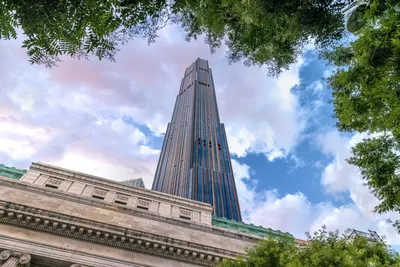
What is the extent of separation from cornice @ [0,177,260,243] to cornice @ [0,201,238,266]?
4.54 m

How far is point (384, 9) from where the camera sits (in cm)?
779

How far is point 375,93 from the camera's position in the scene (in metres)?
9.45

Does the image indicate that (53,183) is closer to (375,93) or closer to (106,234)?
(106,234)

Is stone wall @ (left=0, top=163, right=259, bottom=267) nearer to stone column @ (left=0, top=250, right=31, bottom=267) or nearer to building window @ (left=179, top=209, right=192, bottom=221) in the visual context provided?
stone column @ (left=0, top=250, right=31, bottom=267)

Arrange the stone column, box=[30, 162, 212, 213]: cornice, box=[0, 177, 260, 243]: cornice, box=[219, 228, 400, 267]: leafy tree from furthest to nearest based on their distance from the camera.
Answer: box=[30, 162, 212, 213]: cornice < box=[0, 177, 260, 243]: cornice < the stone column < box=[219, 228, 400, 267]: leafy tree

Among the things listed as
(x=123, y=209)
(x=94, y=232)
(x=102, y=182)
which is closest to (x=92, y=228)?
(x=94, y=232)

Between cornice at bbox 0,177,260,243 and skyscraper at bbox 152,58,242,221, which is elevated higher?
skyscraper at bbox 152,58,242,221

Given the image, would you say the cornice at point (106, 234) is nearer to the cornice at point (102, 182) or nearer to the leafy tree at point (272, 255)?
the leafy tree at point (272, 255)

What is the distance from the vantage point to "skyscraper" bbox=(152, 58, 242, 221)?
371 feet

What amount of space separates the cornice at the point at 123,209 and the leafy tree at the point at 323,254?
9.09 m

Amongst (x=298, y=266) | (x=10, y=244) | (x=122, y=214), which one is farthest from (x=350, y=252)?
(x=10, y=244)

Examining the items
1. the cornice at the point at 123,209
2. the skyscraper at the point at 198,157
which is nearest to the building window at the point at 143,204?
the cornice at the point at 123,209

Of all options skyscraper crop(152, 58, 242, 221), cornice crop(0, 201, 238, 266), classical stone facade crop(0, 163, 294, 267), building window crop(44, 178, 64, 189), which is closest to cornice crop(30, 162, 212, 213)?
classical stone facade crop(0, 163, 294, 267)

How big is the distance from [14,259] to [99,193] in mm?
9501
